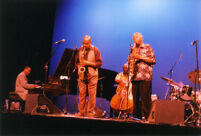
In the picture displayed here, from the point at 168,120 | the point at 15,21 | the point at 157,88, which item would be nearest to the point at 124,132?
the point at 168,120

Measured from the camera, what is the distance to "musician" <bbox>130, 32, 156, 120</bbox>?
4469mm

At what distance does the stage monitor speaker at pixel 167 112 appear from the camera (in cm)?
367

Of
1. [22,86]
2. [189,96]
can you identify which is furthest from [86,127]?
[22,86]

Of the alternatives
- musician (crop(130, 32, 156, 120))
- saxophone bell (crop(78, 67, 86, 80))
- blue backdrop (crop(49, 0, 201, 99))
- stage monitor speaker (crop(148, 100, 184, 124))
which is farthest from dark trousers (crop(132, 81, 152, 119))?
blue backdrop (crop(49, 0, 201, 99))

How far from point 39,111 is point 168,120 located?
229 cm

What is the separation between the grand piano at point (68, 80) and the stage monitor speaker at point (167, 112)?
7.41ft

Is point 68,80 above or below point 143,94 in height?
above

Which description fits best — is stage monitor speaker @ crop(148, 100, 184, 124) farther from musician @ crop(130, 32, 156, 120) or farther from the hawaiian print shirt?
the hawaiian print shirt

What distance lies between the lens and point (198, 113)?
17.7ft

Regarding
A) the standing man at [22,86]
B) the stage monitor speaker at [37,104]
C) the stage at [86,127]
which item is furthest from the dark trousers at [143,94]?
the standing man at [22,86]

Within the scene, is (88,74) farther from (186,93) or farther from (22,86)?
(22,86)

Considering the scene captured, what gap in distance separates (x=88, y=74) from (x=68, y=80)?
2.66 feet

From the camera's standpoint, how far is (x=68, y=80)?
18.5ft

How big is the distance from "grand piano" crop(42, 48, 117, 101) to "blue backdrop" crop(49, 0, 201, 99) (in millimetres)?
1609
